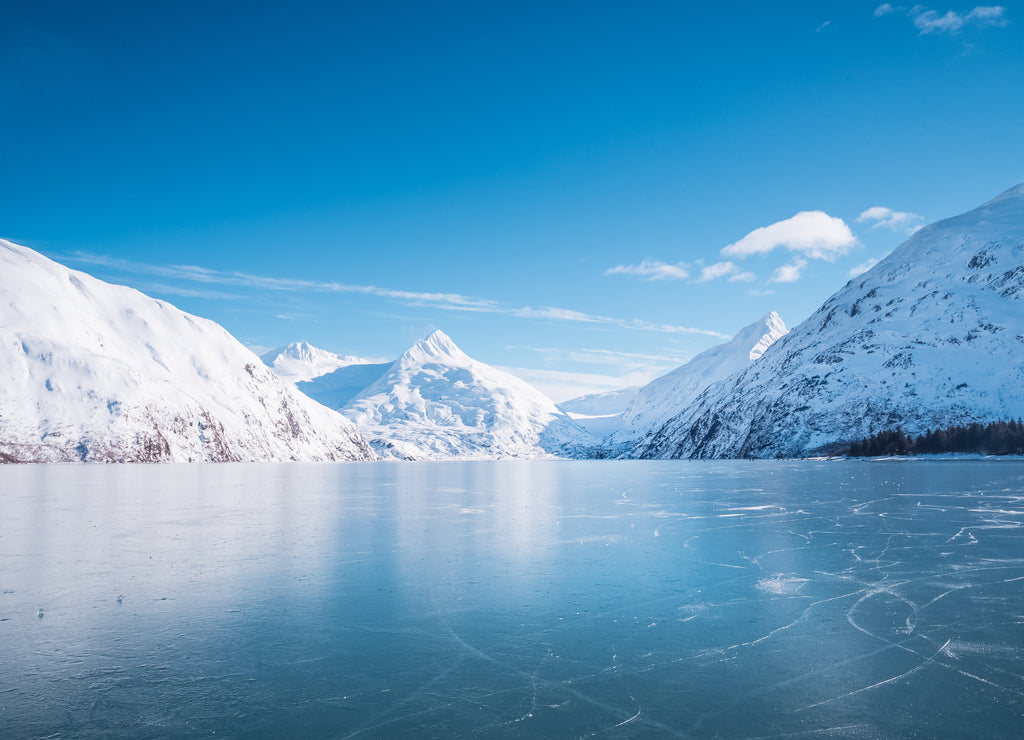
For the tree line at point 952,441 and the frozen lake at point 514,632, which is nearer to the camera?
the frozen lake at point 514,632

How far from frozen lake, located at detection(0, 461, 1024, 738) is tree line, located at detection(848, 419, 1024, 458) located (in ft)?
407

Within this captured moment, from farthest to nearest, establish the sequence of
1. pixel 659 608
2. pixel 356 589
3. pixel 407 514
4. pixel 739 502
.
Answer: pixel 739 502, pixel 407 514, pixel 356 589, pixel 659 608

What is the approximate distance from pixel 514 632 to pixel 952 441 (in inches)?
6180

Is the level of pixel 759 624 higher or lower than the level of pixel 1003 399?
lower

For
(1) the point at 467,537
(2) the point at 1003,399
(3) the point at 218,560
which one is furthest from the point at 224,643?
(2) the point at 1003,399

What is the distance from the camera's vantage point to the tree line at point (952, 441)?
5094 inches

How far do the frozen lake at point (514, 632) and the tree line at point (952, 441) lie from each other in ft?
407

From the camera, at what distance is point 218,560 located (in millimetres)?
24109

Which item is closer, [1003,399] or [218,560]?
[218,560]

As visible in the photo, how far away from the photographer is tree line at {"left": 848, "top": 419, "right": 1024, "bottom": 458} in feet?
424

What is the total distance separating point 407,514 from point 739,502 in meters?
24.6

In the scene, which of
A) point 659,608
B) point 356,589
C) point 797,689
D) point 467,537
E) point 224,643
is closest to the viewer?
point 797,689

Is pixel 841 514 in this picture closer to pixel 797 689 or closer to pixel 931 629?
pixel 931 629

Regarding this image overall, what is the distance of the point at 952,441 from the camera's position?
456 ft
